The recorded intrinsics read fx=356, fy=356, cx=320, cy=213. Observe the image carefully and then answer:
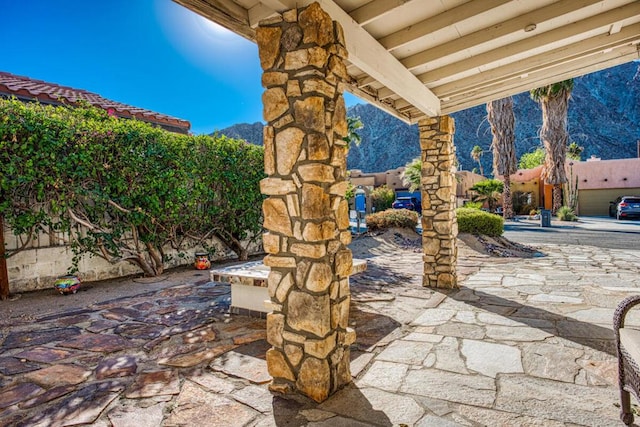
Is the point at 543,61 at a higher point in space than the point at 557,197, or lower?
higher

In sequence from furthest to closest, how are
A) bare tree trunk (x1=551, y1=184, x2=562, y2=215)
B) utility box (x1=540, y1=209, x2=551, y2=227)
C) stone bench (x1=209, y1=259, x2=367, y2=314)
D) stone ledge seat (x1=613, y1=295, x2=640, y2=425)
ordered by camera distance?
bare tree trunk (x1=551, y1=184, x2=562, y2=215) → utility box (x1=540, y1=209, x2=551, y2=227) → stone bench (x1=209, y1=259, x2=367, y2=314) → stone ledge seat (x1=613, y1=295, x2=640, y2=425)

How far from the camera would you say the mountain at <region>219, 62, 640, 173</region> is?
5109 cm

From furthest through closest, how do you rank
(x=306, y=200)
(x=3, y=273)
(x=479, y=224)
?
(x=479, y=224), (x=3, y=273), (x=306, y=200)

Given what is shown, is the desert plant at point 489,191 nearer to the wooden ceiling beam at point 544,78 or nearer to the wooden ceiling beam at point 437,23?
the wooden ceiling beam at point 544,78

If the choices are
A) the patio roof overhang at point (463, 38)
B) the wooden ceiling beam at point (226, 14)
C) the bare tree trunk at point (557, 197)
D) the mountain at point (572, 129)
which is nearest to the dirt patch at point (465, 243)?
the patio roof overhang at point (463, 38)

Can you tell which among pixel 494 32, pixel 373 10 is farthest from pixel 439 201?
pixel 373 10

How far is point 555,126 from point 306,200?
64.9 ft

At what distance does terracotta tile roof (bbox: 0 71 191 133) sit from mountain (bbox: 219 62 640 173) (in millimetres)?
45337

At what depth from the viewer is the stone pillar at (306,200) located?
2229 mm

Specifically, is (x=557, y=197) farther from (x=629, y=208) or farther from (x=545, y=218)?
(x=545, y=218)

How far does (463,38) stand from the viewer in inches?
137

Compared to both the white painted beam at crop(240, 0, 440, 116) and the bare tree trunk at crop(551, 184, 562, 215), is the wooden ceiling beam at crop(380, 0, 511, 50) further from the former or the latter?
the bare tree trunk at crop(551, 184, 562, 215)

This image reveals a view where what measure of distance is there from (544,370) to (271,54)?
9.83ft

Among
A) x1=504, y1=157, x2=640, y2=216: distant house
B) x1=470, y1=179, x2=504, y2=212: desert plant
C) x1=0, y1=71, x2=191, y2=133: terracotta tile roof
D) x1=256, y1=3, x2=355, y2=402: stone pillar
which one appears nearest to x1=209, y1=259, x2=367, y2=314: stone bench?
x1=256, y1=3, x2=355, y2=402: stone pillar
